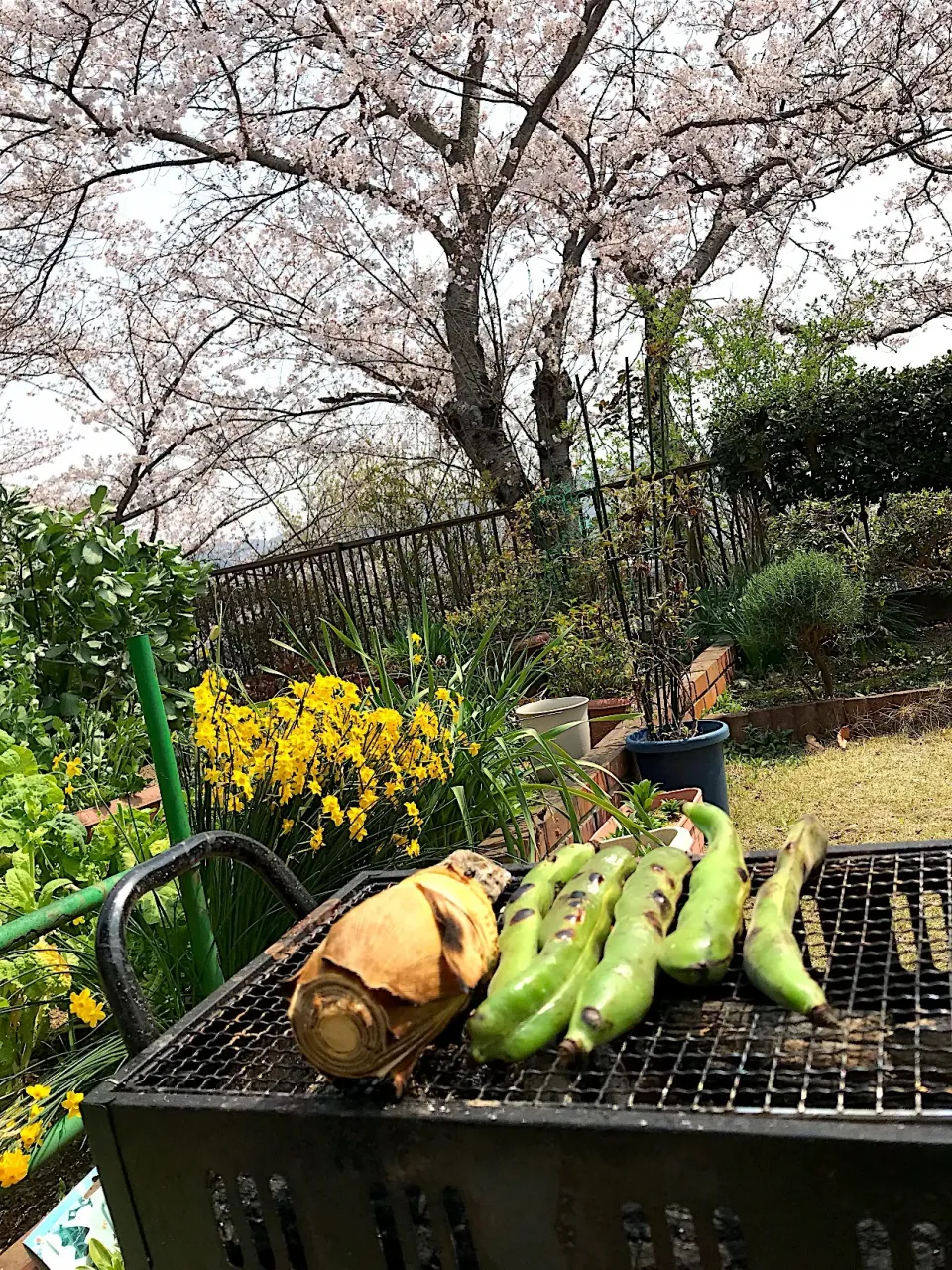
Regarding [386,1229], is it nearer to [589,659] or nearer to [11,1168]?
[11,1168]

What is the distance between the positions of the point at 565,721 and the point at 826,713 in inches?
70.5

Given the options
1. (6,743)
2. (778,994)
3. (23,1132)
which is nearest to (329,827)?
(23,1132)

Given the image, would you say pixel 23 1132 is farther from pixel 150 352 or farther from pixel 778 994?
pixel 150 352

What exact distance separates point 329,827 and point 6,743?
1.48 m

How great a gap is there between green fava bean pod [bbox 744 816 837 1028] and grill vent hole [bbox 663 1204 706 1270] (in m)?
0.20

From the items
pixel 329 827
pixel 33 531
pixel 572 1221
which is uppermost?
pixel 33 531

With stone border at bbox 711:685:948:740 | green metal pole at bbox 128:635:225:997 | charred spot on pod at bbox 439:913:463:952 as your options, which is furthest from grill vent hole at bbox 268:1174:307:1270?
stone border at bbox 711:685:948:740

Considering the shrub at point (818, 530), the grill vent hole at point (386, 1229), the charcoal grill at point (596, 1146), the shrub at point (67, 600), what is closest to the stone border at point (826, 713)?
the shrub at point (818, 530)

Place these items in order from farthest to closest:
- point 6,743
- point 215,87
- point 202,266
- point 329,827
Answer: point 202,266
point 215,87
point 6,743
point 329,827

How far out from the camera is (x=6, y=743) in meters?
3.25

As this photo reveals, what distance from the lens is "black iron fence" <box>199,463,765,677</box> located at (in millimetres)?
7926

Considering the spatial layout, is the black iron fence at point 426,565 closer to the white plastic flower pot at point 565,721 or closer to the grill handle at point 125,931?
the white plastic flower pot at point 565,721

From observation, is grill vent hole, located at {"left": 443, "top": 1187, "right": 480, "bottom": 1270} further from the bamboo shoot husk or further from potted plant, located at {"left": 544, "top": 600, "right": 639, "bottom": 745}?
potted plant, located at {"left": 544, "top": 600, "right": 639, "bottom": 745}

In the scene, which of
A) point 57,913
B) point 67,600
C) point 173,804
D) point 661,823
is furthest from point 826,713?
point 57,913
